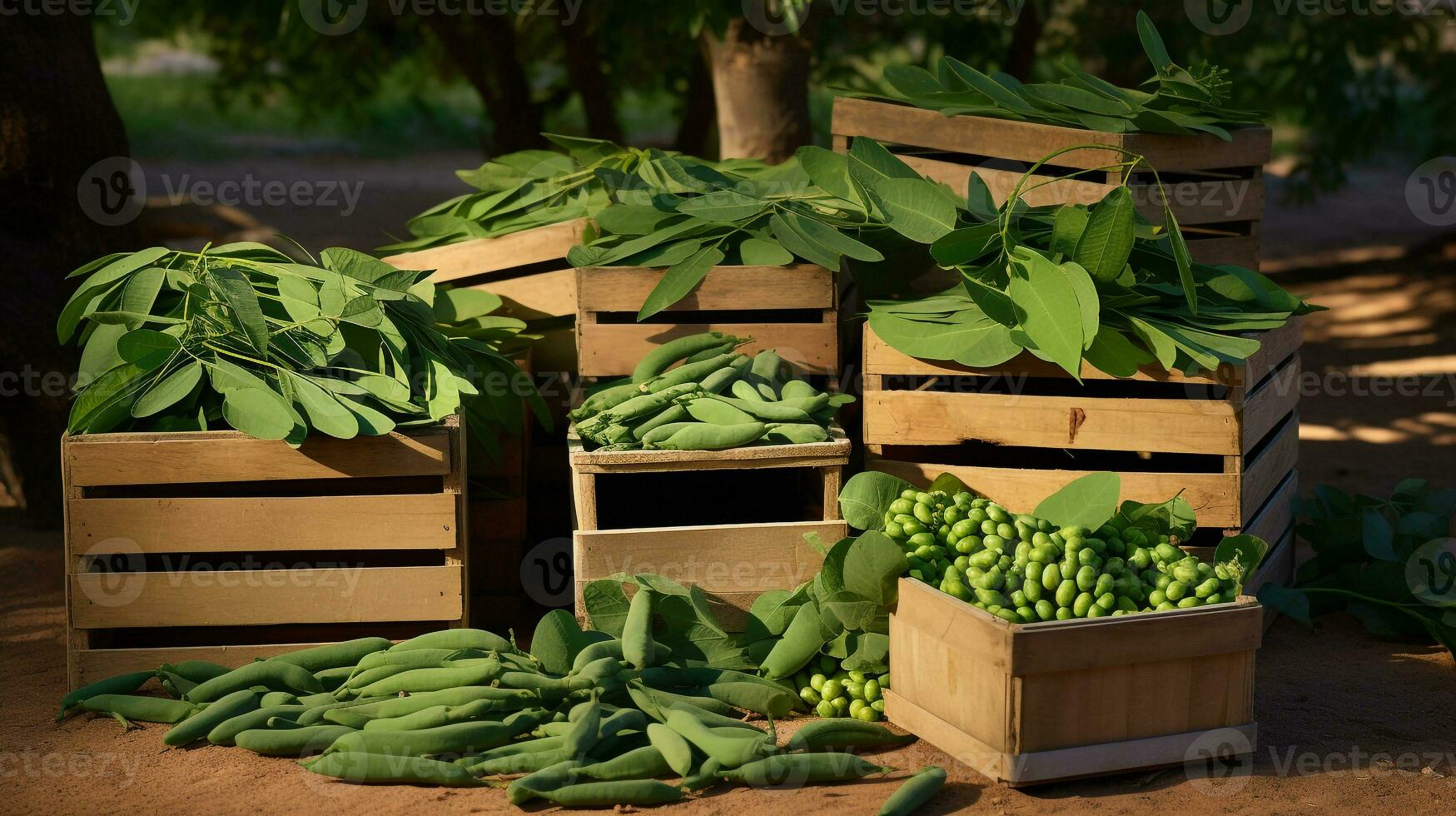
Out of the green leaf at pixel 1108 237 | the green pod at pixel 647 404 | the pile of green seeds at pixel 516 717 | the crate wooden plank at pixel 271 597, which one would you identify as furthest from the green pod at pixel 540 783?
the green leaf at pixel 1108 237

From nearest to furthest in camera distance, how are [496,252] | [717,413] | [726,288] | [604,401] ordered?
[717,413], [604,401], [726,288], [496,252]

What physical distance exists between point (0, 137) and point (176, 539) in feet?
7.15

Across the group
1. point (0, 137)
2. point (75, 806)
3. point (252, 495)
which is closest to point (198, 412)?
point (252, 495)

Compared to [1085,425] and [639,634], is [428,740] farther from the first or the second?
[1085,425]

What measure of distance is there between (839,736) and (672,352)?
126cm

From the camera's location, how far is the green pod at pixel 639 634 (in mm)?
3133

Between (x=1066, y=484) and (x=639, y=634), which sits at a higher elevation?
(x=1066, y=484)

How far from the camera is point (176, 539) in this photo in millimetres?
3318

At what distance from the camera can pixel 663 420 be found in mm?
3479

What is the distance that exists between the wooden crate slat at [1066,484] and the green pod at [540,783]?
137 centimetres

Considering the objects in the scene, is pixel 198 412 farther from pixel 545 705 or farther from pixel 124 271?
pixel 545 705

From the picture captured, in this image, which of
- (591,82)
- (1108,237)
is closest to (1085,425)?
(1108,237)

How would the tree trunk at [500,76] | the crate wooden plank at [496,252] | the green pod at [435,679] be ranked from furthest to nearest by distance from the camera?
the tree trunk at [500,76]
the crate wooden plank at [496,252]
the green pod at [435,679]

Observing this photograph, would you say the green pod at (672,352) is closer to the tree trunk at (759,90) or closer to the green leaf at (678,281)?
the green leaf at (678,281)
